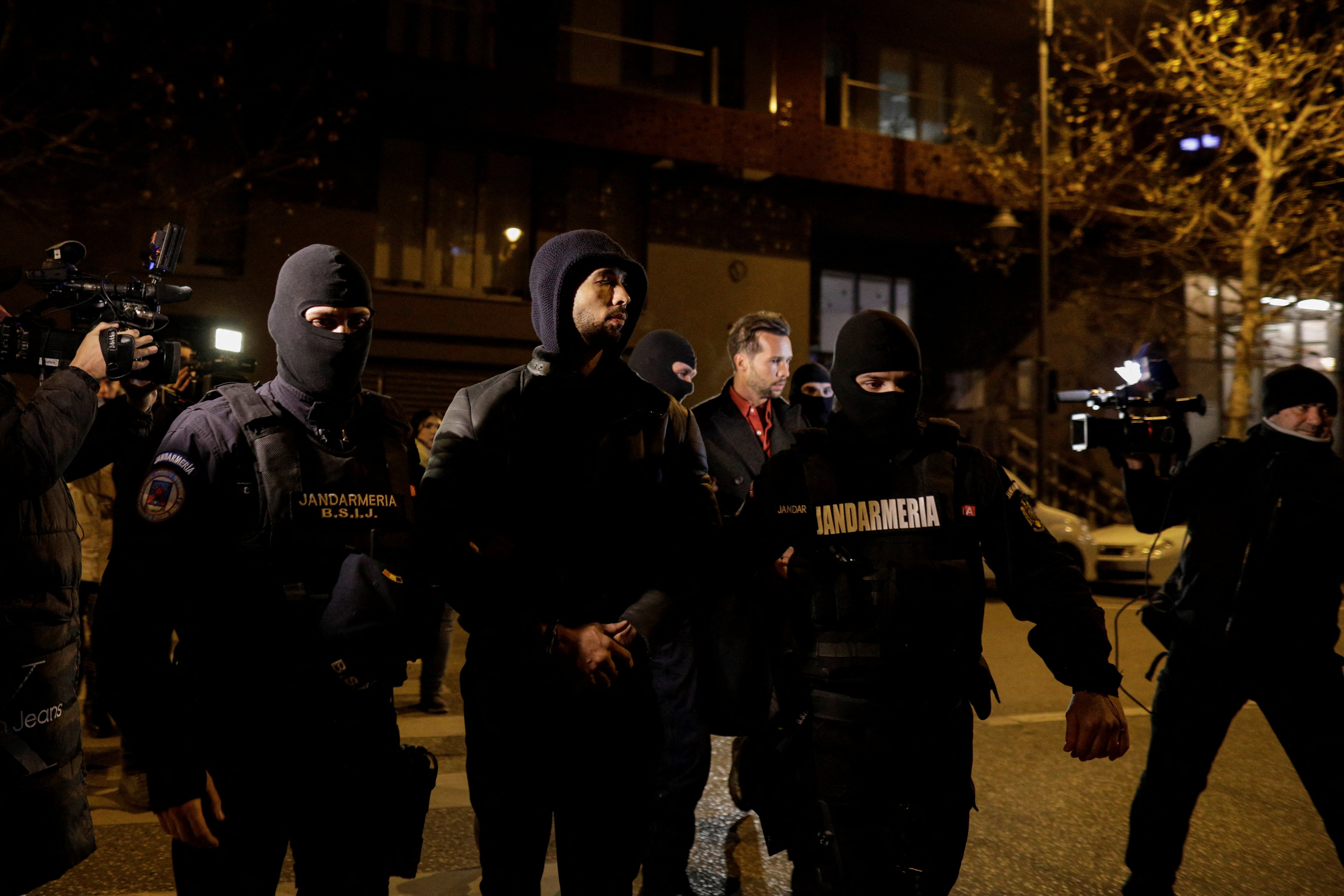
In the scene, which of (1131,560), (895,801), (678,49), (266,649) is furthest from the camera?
(678,49)

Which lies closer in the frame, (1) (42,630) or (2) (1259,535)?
(1) (42,630)

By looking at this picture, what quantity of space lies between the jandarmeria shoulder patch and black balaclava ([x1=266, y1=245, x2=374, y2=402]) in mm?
411

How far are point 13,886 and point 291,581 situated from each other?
1.04 metres

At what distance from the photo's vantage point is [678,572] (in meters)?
2.62

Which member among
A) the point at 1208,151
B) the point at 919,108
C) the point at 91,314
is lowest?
the point at 91,314

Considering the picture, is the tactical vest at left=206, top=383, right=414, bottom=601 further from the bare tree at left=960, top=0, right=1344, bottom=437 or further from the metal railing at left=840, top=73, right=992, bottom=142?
the metal railing at left=840, top=73, right=992, bottom=142

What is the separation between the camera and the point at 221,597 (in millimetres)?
2426

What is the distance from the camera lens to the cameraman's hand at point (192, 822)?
2248 millimetres

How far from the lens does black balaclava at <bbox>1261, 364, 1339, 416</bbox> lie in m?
3.96

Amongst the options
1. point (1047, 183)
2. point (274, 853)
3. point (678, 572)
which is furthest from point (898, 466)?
point (1047, 183)

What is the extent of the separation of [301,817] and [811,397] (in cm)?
364

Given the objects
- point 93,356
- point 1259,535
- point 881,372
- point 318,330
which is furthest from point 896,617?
point 93,356

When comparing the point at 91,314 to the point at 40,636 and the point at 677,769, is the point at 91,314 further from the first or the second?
the point at 677,769

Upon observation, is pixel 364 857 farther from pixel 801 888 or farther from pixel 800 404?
pixel 800 404
